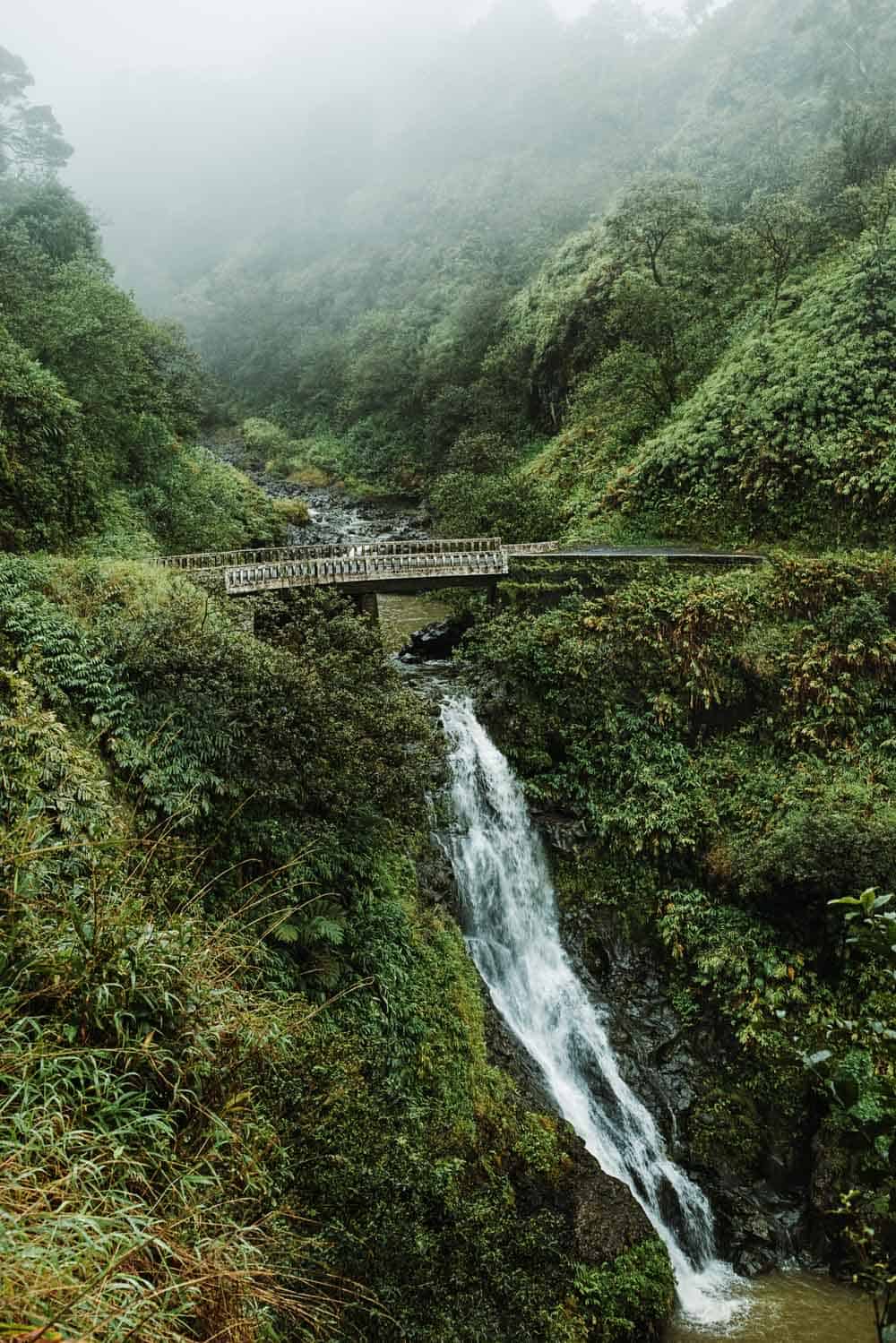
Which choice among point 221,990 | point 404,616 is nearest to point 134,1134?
point 221,990

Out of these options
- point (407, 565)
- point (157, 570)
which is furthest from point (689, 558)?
point (157, 570)

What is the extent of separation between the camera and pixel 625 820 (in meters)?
14.6

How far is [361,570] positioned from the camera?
58.1 feet

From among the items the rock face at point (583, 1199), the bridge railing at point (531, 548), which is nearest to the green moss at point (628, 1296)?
the rock face at point (583, 1199)

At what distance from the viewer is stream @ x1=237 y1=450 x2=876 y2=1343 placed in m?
9.59

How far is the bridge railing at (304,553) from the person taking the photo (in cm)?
1780

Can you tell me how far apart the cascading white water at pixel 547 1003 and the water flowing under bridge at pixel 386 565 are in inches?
156

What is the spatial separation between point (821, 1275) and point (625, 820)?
279 inches

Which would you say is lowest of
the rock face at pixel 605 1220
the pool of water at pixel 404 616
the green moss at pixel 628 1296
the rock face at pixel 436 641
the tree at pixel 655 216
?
the green moss at pixel 628 1296

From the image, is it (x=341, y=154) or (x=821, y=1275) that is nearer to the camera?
(x=821, y=1275)

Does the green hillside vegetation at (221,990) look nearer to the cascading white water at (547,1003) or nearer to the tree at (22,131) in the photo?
the cascading white water at (547,1003)

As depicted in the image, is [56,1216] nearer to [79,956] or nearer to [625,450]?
[79,956]

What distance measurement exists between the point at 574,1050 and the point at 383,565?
1112 centimetres

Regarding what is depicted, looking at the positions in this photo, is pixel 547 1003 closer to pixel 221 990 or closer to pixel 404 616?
pixel 221 990
